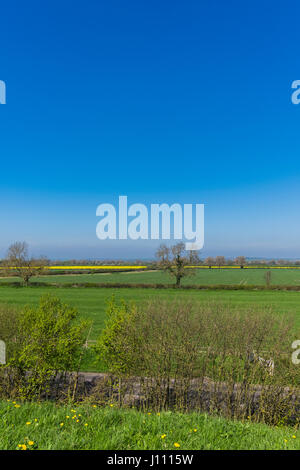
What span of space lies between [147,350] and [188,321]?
4.91 ft

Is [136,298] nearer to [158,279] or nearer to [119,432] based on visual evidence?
[158,279]

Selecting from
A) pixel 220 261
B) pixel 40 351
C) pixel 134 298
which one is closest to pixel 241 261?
pixel 220 261

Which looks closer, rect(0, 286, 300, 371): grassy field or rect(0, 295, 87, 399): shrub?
rect(0, 295, 87, 399): shrub

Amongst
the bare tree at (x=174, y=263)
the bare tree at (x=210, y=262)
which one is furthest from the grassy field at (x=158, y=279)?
the bare tree at (x=210, y=262)

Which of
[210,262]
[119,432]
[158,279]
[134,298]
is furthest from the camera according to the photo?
[210,262]

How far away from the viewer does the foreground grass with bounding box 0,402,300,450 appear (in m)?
3.54

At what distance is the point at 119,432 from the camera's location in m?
3.84

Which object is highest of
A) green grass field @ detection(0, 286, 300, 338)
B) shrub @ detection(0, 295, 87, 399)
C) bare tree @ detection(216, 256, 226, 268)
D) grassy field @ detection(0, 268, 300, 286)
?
shrub @ detection(0, 295, 87, 399)

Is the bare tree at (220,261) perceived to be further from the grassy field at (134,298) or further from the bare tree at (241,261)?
the grassy field at (134,298)

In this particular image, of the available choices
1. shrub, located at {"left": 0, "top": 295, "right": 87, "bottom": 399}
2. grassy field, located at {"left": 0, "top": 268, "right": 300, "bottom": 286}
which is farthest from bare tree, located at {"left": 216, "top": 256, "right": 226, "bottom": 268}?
shrub, located at {"left": 0, "top": 295, "right": 87, "bottom": 399}

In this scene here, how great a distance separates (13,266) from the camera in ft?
180

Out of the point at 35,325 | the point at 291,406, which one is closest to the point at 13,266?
the point at 35,325

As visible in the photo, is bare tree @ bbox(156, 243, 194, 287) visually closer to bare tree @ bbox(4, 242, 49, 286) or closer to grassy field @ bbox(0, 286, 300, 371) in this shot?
grassy field @ bbox(0, 286, 300, 371)
